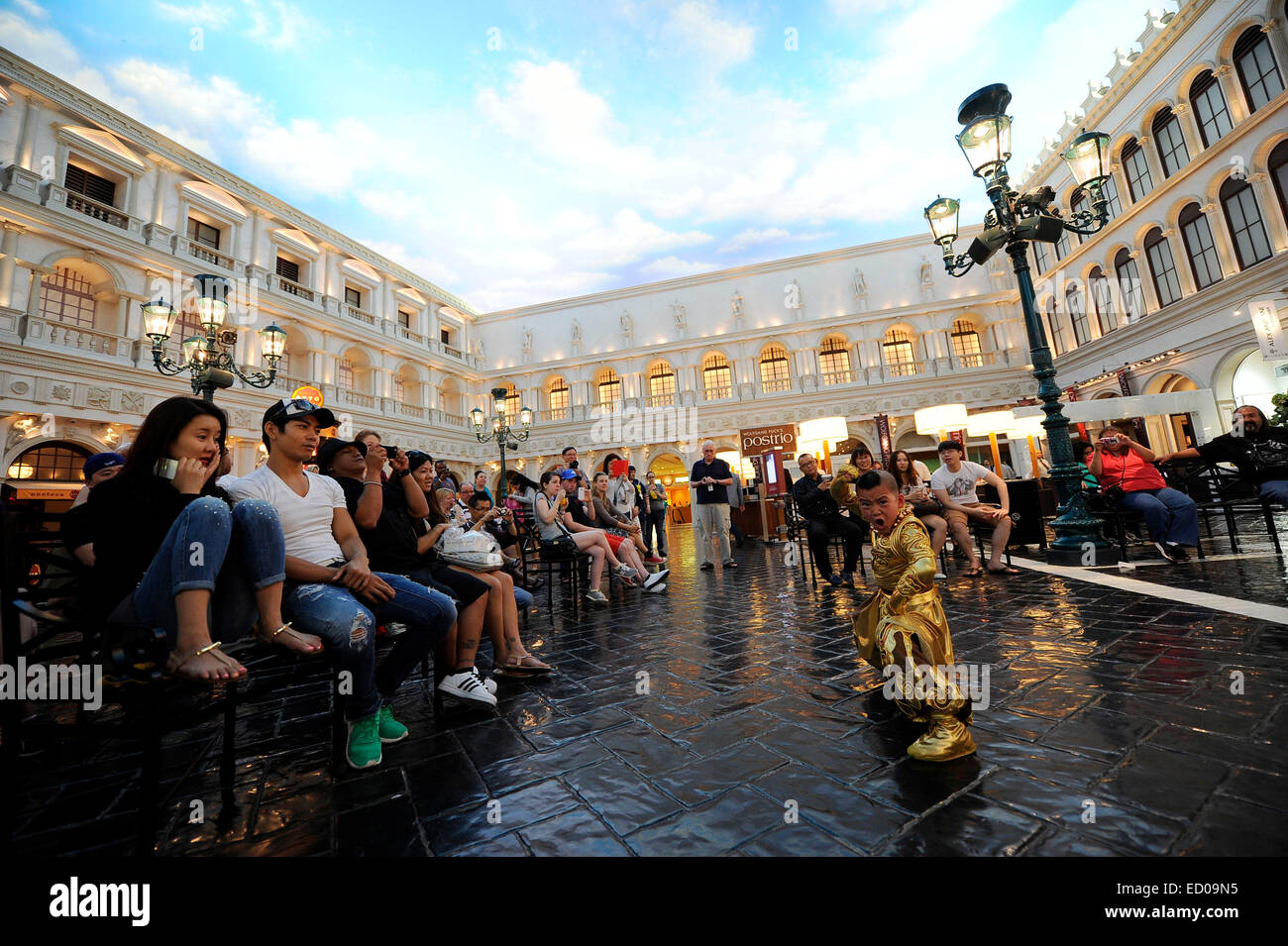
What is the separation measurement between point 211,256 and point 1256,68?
26.6 m

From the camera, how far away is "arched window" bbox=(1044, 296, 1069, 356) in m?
17.5

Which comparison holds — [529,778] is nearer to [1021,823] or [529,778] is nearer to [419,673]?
[1021,823]

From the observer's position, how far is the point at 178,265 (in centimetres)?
1312

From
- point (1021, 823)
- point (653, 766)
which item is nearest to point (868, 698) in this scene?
point (1021, 823)

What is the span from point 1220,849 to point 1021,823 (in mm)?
372

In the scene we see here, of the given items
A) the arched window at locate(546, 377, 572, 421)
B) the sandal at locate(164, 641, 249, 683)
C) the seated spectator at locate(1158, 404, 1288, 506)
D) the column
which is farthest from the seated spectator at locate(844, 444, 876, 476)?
the arched window at locate(546, 377, 572, 421)

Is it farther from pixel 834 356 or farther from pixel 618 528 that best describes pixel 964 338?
pixel 618 528

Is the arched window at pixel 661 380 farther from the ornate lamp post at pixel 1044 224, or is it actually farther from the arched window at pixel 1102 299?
the ornate lamp post at pixel 1044 224

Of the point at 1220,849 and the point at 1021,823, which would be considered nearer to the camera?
the point at 1220,849

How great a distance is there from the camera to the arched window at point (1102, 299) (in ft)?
50.1

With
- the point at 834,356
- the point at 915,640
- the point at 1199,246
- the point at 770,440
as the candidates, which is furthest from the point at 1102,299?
the point at 915,640

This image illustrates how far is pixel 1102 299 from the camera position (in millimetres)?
15633

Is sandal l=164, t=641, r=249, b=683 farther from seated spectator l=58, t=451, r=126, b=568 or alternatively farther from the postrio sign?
the postrio sign
